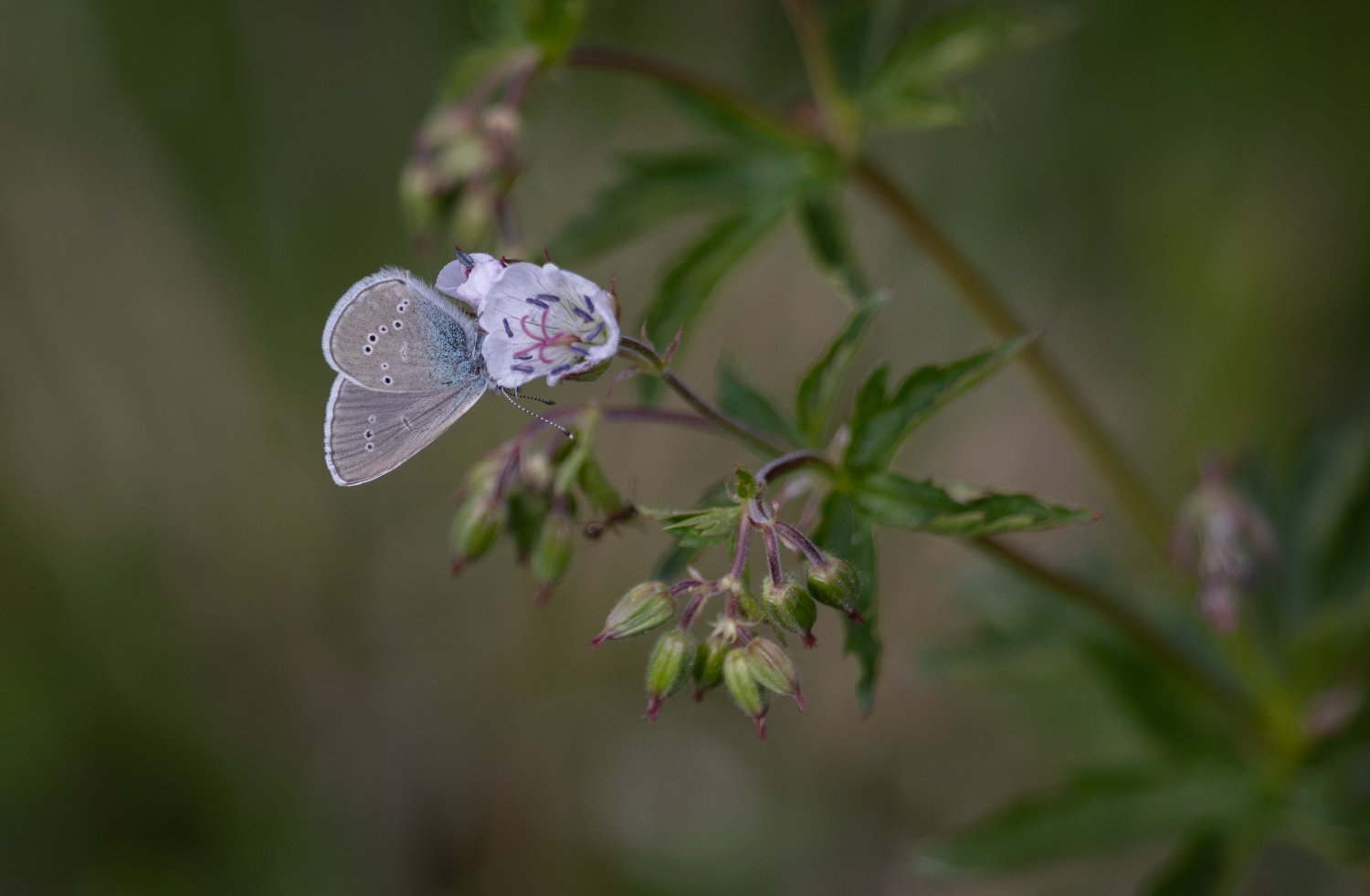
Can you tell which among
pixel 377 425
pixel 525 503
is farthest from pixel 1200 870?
pixel 377 425

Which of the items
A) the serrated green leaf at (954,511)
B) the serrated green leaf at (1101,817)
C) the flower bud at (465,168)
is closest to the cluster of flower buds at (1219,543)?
the serrated green leaf at (1101,817)

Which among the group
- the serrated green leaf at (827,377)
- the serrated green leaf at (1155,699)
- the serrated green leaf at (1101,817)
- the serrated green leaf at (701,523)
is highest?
the serrated green leaf at (827,377)

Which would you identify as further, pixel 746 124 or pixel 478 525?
pixel 746 124

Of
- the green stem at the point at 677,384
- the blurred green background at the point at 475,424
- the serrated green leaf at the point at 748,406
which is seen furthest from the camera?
the blurred green background at the point at 475,424

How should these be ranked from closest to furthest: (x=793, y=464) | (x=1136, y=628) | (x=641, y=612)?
(x=641, y=612) → (x=793, y=464) → (x=1136, y=628)

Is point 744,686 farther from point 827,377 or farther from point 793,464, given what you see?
point 827,377

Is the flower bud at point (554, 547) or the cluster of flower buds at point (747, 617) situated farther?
the flower bud at point (554, 547)

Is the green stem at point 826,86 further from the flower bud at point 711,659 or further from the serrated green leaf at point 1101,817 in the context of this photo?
the serrated green leaf at point 1101,817

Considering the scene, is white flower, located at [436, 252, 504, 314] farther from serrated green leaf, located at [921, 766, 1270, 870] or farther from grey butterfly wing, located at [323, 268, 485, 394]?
serrated green leaf, located at [921, 766, 1270, 870]
